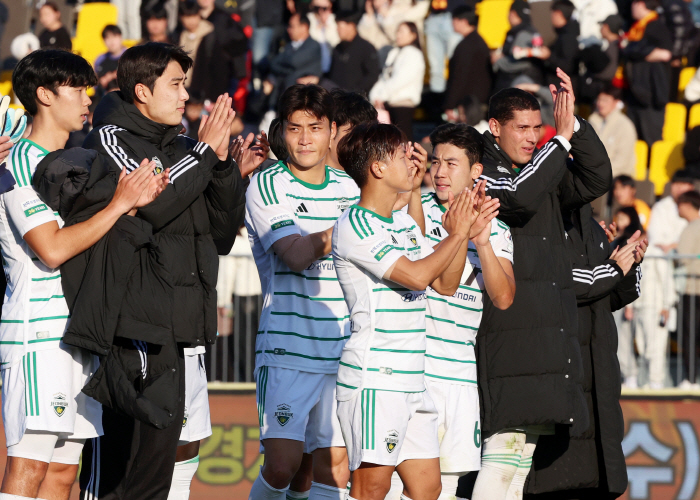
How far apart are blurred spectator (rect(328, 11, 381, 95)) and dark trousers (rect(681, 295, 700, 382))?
525 centimetres

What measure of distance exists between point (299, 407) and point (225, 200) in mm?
1123

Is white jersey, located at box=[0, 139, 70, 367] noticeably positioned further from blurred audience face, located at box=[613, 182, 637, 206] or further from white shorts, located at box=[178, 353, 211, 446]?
blurred audience face, located at box=[613, 182, 637, 206]

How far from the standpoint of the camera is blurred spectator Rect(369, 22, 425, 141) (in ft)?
39.1

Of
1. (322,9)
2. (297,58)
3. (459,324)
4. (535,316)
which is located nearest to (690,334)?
(535,316)

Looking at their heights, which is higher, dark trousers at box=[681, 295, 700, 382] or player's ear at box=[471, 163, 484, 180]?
player's ear at box=[471, 163, 484, 180]

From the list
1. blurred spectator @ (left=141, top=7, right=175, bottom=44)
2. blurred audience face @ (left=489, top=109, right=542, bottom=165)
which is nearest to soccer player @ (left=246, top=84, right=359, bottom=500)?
blurred audience face @ (left=489, top=109, right=542, bottom=165)

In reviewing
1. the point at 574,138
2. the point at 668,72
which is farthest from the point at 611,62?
the point at 574,138

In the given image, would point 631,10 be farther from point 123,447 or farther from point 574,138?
point 123,447

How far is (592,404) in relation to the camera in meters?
5.93

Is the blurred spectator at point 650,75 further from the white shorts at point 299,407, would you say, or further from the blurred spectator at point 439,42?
the white shorts at point 299,407

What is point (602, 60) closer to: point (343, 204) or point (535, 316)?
point (535, 316)

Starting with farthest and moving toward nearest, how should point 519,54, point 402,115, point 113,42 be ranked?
1. point 113,42
2. point 402,115
3. point 519,54

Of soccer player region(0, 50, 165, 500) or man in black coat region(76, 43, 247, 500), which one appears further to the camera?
man in black coat region(76, 43, 247, 500)

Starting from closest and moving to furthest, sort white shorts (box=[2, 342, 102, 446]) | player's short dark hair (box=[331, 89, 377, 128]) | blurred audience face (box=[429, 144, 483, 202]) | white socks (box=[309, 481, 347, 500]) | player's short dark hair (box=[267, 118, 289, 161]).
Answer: white shorts (box=[2, 342, 102, 446]) → white socks (box=[309, 481, 347, 500]) → blurred audience face (box=[429, 144, 483, 202]) → player's short dark hair (box=[267, 118, 289, 161]) → player's short dark hair (box=[331, 89, 377, 128])
